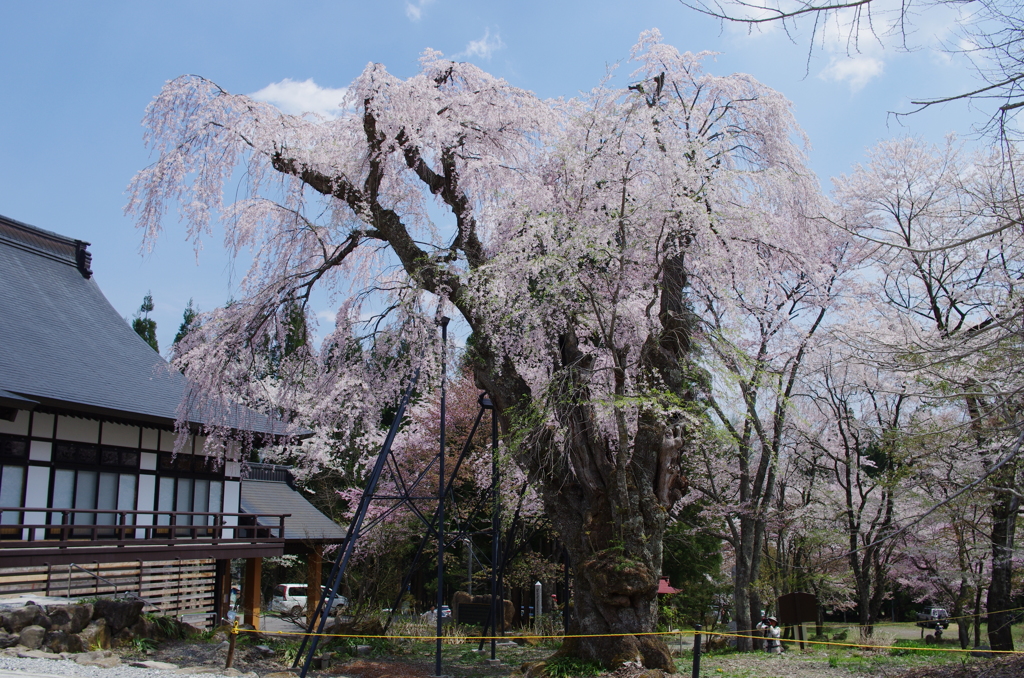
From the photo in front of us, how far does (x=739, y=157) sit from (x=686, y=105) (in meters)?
1.26

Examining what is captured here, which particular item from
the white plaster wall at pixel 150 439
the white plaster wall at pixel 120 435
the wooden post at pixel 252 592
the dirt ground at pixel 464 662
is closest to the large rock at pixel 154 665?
the dirt ground at pixel 464 662

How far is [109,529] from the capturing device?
14.4m

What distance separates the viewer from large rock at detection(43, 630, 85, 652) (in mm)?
10008

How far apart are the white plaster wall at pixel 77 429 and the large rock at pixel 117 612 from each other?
403 cm

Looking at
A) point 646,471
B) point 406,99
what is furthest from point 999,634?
point 406,99

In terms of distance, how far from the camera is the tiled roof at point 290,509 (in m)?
19.2

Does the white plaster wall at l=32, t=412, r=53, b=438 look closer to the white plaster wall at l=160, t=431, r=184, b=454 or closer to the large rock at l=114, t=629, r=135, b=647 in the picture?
the white plaster wall at l=160, t=431, r=184, b=454

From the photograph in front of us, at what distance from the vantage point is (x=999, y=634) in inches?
494

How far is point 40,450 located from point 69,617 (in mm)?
4174

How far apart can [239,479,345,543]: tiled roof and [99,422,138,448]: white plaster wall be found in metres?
3.95

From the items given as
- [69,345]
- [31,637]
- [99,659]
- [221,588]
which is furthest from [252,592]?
[99,659]

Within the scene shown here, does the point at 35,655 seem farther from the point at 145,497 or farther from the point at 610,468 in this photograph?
the point at 610,468

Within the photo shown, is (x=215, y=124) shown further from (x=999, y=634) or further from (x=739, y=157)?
(x=999, y=634)

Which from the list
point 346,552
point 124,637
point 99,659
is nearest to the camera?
point 99,659
